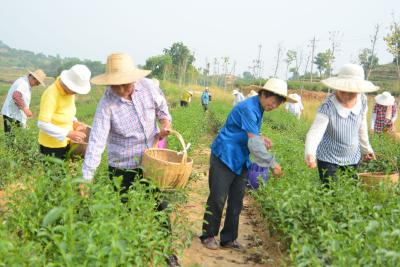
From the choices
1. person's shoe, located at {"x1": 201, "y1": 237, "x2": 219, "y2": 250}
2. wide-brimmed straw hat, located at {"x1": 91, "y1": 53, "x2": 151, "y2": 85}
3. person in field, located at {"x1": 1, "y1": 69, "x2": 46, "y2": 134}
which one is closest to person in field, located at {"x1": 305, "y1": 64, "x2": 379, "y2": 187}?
person's shoe, located at {"x1": 201, "y1": 237, "x2": 219, "y2": 250}

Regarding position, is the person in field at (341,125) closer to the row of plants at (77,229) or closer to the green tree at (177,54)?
the row of plants at (77,229)

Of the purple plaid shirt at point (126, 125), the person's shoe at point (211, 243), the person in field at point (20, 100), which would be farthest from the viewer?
the person in field at point (20, 100)

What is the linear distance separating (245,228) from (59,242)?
357 cm

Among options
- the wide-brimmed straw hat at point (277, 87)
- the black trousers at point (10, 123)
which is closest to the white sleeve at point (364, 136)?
the wide-brimmed straw hat at point (277, 87)

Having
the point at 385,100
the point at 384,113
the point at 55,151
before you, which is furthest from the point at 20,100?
the point at 384,113

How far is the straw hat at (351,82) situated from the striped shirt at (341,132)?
167 millimetres

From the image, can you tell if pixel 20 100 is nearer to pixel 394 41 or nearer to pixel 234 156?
pixel 234 156

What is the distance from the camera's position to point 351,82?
13.7 feet

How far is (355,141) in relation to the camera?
14.3ft

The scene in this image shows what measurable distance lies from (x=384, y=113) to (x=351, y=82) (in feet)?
14.3

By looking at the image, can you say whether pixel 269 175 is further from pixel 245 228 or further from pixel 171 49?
pixel 171 49

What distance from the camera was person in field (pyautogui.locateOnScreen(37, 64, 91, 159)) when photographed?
444cm

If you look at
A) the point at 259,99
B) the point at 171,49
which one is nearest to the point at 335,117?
the point at 259,99

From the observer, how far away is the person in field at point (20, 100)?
6.74 meters
